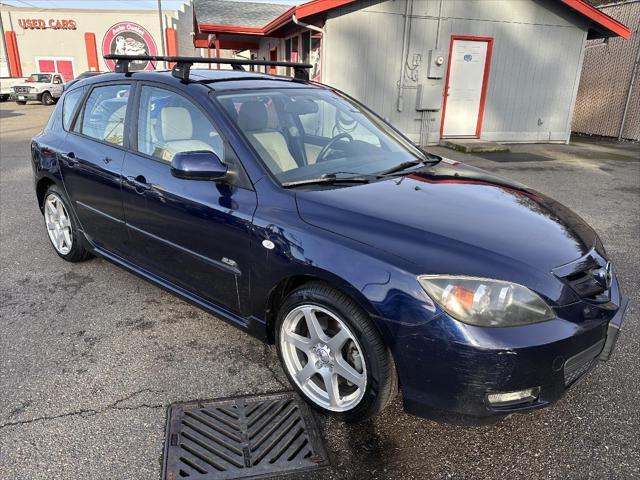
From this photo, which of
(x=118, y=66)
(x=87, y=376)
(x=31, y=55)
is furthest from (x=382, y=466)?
(x=31, y=55)

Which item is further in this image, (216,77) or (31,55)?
(31,55)

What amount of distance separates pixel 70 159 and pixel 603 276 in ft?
12.4

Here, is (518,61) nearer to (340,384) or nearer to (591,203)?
(591,203)

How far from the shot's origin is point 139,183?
327cm

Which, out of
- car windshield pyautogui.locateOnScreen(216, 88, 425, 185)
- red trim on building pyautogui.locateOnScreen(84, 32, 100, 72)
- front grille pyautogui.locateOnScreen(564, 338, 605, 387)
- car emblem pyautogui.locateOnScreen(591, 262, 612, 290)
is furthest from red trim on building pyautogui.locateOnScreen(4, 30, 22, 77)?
front grille pyautogui.locateOnScreen(564, 338, 605, 387)

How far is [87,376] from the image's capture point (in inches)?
114

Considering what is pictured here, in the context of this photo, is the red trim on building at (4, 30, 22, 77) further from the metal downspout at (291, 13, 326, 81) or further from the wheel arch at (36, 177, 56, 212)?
the wheel arch at (36, 177, 56, 212)

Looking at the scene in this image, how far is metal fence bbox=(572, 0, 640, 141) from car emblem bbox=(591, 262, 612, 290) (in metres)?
13.2

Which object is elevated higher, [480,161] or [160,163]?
[160,163]

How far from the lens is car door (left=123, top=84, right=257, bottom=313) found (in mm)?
2771

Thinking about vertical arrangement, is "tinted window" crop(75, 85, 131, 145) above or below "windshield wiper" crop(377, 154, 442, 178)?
above

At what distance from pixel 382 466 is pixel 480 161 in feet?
29.8

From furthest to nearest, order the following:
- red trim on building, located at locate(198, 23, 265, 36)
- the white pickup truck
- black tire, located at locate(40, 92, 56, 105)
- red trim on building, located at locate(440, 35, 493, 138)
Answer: black tire, located at locate(40, 92, 56, 105) < the white pickup truck < red trim on building, located at locate(198, 23, 265, 36) < red trim on building, located at locate(440, 35, 493, 138)

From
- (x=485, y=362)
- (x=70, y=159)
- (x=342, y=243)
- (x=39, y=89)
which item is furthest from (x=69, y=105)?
(x=39, y=89)
